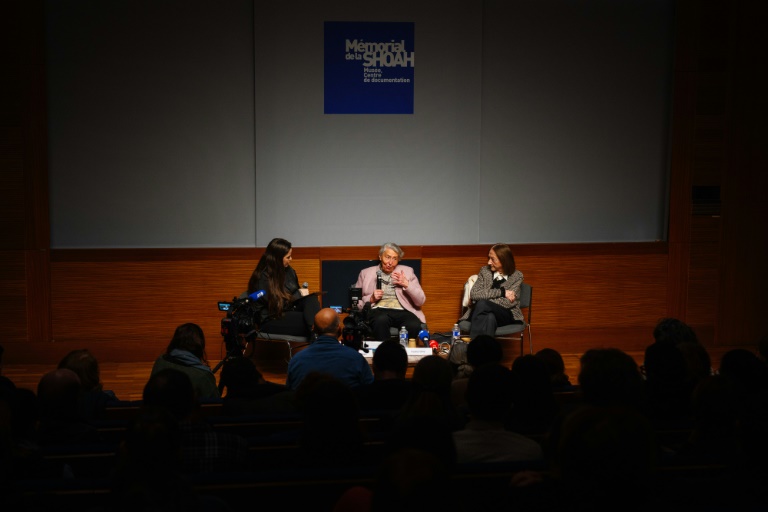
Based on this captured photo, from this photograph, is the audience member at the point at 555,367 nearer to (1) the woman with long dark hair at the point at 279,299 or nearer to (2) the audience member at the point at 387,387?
(2) the audience member at the point at 387,387

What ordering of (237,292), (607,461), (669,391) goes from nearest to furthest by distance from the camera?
(607,461)
(669,391)
(237,292)

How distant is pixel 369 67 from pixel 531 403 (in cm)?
445

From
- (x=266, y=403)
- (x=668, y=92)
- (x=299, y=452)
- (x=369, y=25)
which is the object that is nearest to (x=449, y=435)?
(x=299, y=452)

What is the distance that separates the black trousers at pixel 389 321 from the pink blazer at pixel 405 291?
10 centimetres

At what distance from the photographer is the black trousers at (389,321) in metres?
6.94

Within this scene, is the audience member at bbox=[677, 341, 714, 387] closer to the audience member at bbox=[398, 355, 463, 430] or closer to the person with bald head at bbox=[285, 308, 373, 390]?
Answer: the audience member at bbox=[398, 355, 463, 430]

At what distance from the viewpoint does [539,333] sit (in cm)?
760

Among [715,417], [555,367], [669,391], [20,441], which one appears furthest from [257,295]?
[715,417]

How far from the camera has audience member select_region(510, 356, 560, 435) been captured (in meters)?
3.47

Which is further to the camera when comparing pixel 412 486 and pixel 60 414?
pixel 60 414

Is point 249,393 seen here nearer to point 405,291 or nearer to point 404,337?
point 404,337

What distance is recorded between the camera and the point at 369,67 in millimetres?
7273

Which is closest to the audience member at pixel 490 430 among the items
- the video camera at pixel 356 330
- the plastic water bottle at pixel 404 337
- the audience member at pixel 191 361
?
the audience member at pixel 191 361

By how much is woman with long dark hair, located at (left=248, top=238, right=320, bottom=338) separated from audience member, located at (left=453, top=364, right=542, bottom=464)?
370 centimetres
